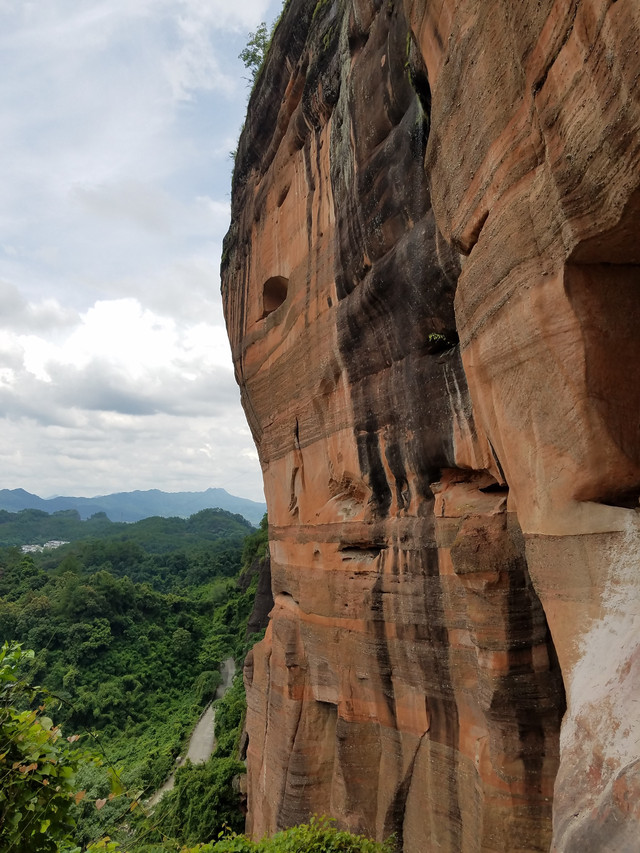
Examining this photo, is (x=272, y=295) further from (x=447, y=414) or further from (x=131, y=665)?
(x=131, y=665)

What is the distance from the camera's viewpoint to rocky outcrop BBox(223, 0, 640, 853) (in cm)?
430

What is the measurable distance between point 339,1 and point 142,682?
3016 cm

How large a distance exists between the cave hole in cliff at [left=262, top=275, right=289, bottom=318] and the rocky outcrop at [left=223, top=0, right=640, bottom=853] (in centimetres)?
7

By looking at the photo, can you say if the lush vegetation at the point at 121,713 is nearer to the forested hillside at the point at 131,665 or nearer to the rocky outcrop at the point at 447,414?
the forested hillside at the point at 131,665

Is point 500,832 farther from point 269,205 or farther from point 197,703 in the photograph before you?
point 197,703

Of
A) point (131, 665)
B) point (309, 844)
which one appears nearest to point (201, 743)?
point (131, 665)

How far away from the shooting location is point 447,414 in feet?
25.6

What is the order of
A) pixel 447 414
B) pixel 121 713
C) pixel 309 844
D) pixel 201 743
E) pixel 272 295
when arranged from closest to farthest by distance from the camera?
pixel 447 414, pixel 309 844, pixel 272 295, pixel 201 743, pixel 121 713

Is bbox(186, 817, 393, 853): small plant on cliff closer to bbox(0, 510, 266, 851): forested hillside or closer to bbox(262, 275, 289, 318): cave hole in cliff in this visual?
bbox(0, 510, 266, 851): forested hillside

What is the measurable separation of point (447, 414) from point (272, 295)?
7237mm

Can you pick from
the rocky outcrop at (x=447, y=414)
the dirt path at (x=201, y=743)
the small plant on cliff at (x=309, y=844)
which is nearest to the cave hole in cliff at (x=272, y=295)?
the rocky outcrop at (x=447, y=414)

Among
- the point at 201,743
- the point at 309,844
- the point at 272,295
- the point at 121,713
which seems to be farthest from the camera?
the point at 121,713

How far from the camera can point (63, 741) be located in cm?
403

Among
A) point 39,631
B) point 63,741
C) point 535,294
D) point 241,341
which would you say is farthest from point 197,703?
point 535,294
